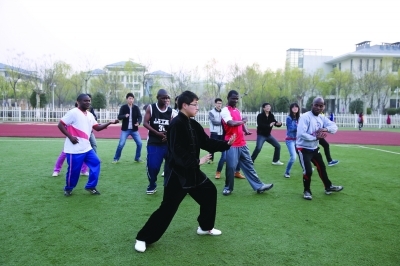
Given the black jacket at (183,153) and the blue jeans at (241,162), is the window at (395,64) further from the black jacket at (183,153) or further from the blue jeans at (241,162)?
the black jacket at (183,153)

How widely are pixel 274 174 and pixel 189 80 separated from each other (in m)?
41.3

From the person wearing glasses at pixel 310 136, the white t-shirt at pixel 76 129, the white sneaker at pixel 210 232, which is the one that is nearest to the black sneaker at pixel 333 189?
the person wearing glasses at pixel 310 136

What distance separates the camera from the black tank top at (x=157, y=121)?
6.83 metres

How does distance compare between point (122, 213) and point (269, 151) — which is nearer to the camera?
point (122, 213)

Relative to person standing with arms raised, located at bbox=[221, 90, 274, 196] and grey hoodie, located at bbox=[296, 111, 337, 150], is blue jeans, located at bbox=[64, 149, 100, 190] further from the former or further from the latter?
grey hoodie, located at bbox=[296, 111, 337, 150]

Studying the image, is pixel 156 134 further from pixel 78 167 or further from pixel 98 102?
pixel 98 102

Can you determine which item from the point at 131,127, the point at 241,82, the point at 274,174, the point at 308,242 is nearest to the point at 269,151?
the point at 274,174

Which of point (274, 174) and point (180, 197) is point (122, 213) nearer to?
point (180, 197)

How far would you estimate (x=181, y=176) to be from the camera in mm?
4391

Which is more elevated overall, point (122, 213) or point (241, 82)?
point (241, 82)

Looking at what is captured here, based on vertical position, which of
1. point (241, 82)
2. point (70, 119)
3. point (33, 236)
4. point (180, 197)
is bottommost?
point (33, 236)

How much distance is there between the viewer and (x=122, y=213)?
5719mm

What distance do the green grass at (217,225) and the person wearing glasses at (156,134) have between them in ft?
1.64

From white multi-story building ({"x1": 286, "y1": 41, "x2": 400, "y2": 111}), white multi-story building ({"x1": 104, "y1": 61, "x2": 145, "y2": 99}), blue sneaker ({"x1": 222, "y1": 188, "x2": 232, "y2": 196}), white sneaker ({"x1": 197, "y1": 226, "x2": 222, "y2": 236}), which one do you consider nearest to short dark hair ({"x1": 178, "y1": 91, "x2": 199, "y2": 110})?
white sneaker ({"x1": 197, "y1": 226, "x2": 222, "y2": 236})
